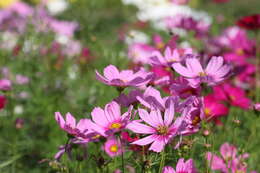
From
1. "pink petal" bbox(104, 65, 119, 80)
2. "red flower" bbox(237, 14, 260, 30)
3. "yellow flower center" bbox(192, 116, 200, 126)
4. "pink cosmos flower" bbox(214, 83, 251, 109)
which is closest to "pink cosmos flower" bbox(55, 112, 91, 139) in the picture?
"pink petal" bbox(104, 65, 119, 80)

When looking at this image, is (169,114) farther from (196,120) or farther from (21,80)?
(21,80)

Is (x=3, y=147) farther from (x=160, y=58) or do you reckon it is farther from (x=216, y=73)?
(x=216, y=73)

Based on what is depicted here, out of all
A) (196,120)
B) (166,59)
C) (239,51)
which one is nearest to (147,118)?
(196,120)

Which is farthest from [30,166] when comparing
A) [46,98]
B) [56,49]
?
[56,49]

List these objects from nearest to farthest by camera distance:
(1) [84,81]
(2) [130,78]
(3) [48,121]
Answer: (2) [130,78]
(3) [48,121]
(1) [84,81]

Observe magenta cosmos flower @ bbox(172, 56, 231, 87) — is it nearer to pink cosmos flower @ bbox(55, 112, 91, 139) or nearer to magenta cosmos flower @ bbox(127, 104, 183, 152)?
magenta cosmos flower @ bbox(127, 104, 183, 152)

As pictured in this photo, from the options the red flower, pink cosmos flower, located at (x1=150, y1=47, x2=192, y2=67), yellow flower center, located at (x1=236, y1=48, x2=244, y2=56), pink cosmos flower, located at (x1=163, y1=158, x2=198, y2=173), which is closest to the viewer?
pink cosmos flower, located at (x1=163, y1=158, x2=198, y2=173)
